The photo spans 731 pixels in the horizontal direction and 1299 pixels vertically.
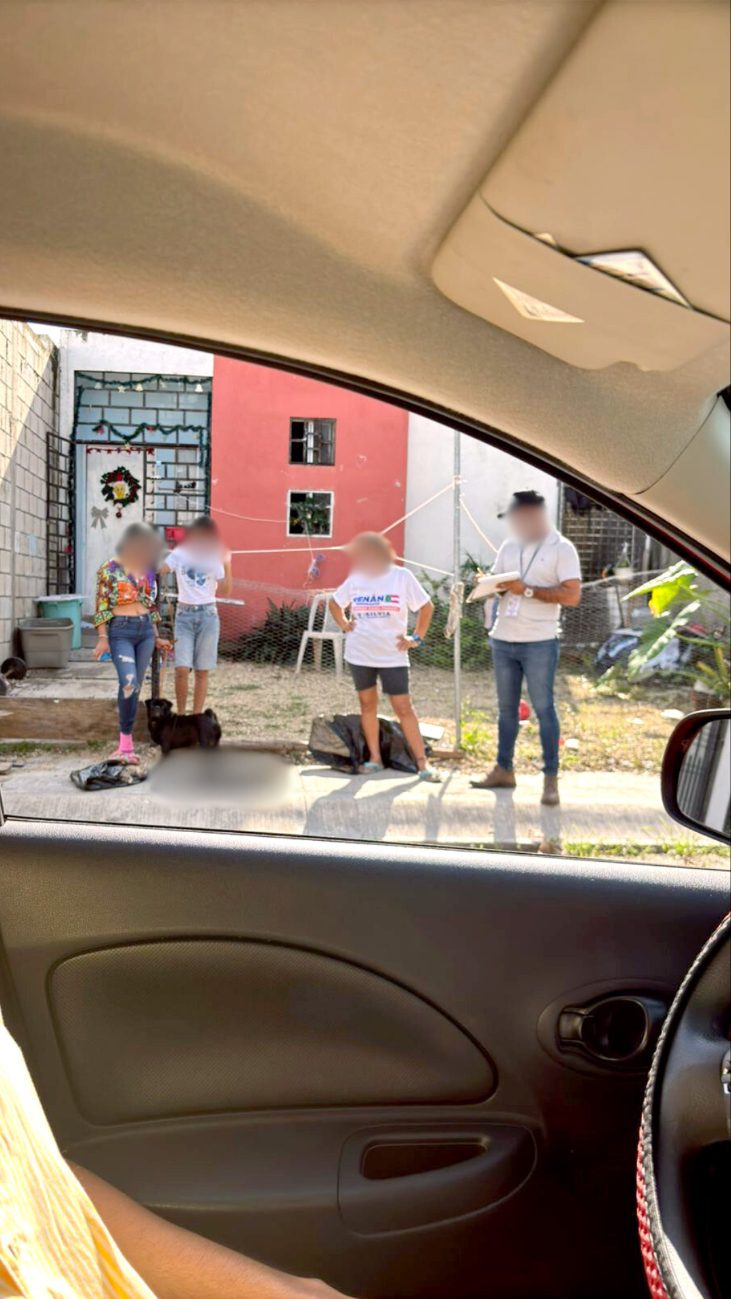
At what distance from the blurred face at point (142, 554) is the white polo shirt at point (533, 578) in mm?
996

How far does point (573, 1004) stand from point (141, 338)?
1308 mm

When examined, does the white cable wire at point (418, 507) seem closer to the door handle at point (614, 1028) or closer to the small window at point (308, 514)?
the small window at point (308, 514)

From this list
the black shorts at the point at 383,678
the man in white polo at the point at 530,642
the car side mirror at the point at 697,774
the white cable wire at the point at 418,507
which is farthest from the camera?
the man in white polo at the point at 530,642

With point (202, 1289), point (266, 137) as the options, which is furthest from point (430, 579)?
point (202, 1289)

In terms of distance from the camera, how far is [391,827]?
2.54 m

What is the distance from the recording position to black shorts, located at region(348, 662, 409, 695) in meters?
2.91

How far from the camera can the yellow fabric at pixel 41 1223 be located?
692 mm

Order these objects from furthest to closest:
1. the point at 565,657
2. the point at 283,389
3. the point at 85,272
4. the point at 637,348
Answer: the point at 565,657 < the point at 283,389 < the point at 85,272 < the point at 637,348

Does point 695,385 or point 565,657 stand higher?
point 695,385

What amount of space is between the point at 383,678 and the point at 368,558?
30.6 inches

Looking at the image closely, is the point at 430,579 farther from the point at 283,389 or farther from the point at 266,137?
the point at 266,137

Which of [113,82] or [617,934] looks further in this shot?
[617,934]

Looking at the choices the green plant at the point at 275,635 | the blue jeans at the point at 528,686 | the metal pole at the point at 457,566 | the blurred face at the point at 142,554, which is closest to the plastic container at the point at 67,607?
the blurred face at the point at 142,554

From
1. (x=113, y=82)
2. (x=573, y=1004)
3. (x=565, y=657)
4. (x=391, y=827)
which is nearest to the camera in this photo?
(x=113, y=82)
